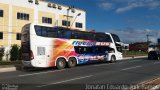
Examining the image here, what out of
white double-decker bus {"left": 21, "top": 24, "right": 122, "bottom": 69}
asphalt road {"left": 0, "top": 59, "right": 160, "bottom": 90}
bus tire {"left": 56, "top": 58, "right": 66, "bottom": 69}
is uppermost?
white double-decker bus {"left": 21, "top": 24, "right": 122, "bottom": 69}

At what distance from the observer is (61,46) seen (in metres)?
26.5

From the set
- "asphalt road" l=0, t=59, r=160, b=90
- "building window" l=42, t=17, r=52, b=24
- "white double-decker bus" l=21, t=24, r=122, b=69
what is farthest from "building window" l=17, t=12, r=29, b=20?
"asphalt road" l=0, t=59, r=160, b=90

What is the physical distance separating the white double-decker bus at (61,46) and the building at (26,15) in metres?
20.5

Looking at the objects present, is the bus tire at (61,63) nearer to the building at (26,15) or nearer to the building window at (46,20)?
the building at (26,15)

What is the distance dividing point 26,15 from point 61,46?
2558 centimetres

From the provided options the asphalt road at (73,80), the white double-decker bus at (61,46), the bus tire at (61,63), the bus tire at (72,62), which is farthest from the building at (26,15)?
the asphalt road at (73,80)

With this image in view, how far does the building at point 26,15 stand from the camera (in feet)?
155

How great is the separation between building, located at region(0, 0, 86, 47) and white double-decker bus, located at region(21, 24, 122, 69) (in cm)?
2052

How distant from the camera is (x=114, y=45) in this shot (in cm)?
3422

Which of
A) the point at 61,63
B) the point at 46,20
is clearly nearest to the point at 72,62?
the point at 61,63

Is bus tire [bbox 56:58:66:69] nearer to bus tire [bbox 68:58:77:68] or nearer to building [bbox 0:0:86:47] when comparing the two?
bus tire [bbox 68:58:77:68]

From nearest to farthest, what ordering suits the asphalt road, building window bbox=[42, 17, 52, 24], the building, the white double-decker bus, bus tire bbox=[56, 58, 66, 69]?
the asphalt road → the white double-decker bus → bus tire bbox=[56, 58, 66, 69] → the building → building window bbox=[42, 17, 52, 24]

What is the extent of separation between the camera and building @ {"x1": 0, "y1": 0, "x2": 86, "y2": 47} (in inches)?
1857

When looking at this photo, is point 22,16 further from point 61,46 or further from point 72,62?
point 61,46
